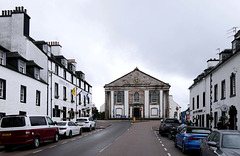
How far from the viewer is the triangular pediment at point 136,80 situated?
248 feet

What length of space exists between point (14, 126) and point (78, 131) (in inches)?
448

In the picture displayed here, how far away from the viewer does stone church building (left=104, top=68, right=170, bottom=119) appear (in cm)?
7344

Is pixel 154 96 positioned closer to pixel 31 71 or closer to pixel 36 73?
pixel 36 73

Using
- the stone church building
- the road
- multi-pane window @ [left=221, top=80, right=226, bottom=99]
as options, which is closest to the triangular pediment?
the stone church building

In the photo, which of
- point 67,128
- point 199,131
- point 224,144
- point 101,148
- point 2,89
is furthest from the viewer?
point 67,128

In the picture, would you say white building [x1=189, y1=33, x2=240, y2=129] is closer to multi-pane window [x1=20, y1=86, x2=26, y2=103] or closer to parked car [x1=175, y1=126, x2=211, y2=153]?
parked car [x1=175, y1=126, x2=211, y2=153]

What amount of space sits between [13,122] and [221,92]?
17.5 m

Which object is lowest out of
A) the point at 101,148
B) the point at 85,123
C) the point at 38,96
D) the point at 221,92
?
the point at 85,123

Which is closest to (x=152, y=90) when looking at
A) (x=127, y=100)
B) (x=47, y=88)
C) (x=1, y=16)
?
(x=127, y=100)

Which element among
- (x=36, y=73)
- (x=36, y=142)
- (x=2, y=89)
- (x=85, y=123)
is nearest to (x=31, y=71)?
(x=36, y=73)

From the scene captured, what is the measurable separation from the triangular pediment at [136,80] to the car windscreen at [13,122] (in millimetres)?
60107

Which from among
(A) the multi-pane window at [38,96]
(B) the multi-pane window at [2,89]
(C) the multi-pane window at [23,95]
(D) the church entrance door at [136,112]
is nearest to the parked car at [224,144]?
(B) the multi-pane window at [2,89]

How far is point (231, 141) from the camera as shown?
28.8ft

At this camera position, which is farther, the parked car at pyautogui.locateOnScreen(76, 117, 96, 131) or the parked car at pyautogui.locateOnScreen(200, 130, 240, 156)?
the parked car at pyautogui.locateOnScreen(76, 117, 96, 131)
